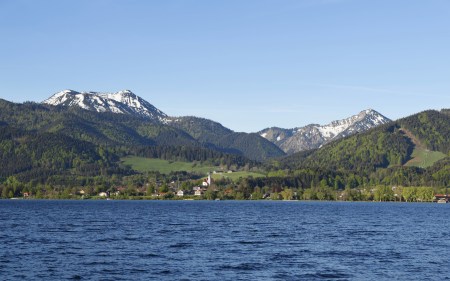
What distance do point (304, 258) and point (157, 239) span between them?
2890cm

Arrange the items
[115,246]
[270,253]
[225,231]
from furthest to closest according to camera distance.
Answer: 1. [225,231]
2. [115,246]
3. [270,253]

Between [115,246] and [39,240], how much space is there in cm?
1491

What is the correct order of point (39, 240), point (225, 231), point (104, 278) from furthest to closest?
point (225, 231)
point (39, 240)
point (104, 278)

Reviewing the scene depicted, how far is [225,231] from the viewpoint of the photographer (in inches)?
4589

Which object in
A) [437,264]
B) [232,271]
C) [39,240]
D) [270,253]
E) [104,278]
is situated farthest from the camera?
[39,240]

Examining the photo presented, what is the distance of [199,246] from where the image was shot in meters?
89.6

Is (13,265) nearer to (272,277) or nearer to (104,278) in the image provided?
(104,278)

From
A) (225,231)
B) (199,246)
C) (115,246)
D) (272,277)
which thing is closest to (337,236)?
(225,231)

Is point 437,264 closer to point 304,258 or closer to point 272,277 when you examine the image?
point 304,258

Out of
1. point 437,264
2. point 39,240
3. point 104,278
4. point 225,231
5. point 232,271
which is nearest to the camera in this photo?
point 104,278

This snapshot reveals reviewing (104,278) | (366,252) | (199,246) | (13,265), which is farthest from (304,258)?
(13,265)

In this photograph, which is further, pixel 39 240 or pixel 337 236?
pixel 337 236

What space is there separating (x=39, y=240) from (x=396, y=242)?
52855 mm

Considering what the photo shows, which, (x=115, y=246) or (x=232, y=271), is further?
(x=115, y=246)
